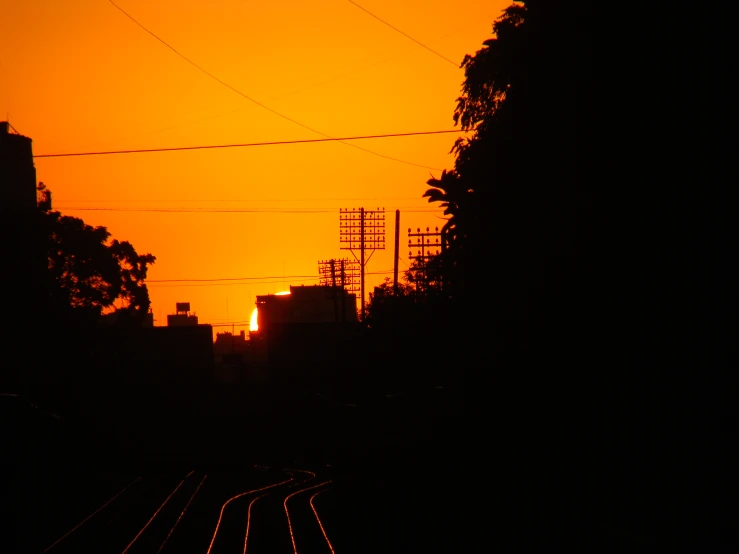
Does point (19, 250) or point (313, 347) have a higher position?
point (19, 250)

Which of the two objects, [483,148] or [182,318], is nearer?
[483,148]

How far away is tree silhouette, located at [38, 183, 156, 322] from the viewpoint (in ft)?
193

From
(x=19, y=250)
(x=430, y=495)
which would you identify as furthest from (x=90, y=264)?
(x=430, y=495)

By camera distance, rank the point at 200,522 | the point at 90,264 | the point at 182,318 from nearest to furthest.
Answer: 1. the point at 200,522
2. the point at 90,264
3. the point at 182,318

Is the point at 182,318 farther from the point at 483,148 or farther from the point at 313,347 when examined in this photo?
the point at 483,148

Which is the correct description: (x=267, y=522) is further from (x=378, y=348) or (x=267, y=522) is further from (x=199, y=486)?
(x=378, y=348)

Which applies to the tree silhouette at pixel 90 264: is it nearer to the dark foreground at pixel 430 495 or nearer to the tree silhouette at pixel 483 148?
the dark foreground at pixel 430 495

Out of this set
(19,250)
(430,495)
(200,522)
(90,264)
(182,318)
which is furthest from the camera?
(182,318)

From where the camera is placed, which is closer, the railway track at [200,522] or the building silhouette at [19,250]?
the railway track at [200,522]

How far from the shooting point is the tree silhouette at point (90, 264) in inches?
2320

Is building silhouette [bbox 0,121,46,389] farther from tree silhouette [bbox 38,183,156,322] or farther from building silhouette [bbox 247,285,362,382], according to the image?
building silhouette [bbox 247,285,362,382]

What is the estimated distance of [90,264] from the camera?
60.2 metres

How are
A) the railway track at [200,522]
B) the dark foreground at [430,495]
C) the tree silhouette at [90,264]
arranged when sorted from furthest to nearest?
the tree silhouette at [90,264] → the railway track at [200,522] → the dark foreground at [430,495]

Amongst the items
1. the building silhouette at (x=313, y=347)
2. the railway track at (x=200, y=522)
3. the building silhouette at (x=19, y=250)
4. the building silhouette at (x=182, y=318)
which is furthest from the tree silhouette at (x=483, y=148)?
the building silhouette at (x=182, y=318)
